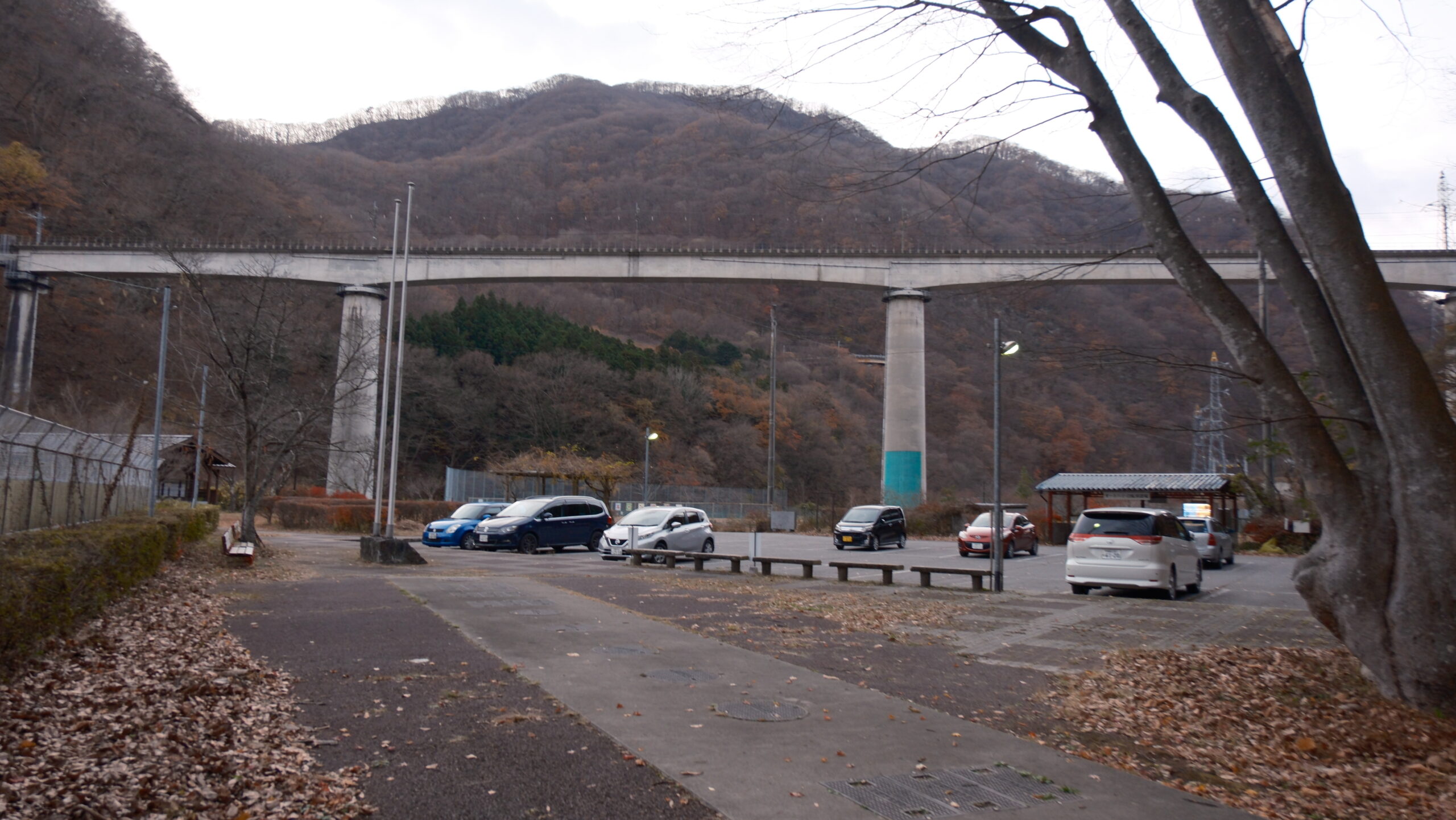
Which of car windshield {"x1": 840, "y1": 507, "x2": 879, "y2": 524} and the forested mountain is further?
the forested mountain

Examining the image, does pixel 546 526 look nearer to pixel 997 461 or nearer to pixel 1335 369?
→ pixel 997 461

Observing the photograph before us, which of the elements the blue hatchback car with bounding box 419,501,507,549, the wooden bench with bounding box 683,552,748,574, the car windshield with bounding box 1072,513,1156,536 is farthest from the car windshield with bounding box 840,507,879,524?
the car windshield with bounding box 1072,513,1156,536

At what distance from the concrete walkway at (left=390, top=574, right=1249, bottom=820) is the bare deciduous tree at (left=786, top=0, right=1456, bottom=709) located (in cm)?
265

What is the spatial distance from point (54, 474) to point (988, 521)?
24.9 meters

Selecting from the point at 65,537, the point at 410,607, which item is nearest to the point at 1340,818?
the point at 410,607

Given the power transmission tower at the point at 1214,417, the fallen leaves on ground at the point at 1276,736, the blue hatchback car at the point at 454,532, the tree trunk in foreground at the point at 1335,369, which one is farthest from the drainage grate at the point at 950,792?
the blue hatchback car at the point at 454,532

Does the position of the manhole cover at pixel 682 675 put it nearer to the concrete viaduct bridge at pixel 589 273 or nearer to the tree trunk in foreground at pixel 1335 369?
the tree trunk in foreground at pixel 1335 369

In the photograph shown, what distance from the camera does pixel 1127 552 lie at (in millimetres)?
17141

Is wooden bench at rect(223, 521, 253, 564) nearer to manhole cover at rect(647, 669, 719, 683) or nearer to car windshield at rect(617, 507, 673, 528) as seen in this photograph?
car windshield at rect(617, 507, 673, 528)

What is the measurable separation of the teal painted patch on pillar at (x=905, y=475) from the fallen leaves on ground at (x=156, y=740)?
42479 mm

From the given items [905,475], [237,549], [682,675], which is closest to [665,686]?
[682,675]

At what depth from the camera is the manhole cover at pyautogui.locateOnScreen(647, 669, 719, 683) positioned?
8367 millimetres

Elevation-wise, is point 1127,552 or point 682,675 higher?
point 1127,552

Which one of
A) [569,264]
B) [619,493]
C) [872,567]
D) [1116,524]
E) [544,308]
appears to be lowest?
[872,567]
